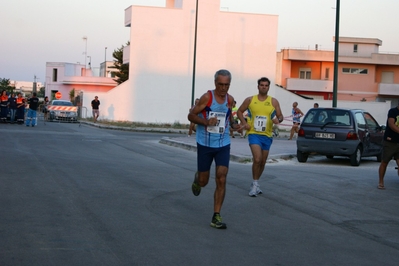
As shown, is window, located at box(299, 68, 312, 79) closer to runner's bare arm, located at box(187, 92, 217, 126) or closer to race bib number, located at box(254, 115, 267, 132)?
race bib number, located at box(254, 115, 267, 132)

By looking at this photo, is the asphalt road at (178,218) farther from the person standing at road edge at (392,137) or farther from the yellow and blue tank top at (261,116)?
the yellow and blue tank top at (261,116)

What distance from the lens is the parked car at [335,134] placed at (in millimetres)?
16703

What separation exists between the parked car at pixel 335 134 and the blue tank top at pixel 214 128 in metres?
9.65

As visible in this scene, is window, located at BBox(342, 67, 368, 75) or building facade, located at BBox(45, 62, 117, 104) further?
building facade, located at BBox(45, 62, 117, 104)

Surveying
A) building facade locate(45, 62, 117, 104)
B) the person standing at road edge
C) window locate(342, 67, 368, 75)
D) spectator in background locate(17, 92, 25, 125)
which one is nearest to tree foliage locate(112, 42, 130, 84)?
building facade locate(45, 62, 117, 104)

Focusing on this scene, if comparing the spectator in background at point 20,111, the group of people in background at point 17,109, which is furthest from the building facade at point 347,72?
the group of people in background at point 17,109

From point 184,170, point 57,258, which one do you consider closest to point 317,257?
point 57,258

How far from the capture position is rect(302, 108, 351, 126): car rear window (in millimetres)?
16938

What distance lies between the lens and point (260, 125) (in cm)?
1039

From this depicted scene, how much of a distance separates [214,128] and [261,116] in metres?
3.00

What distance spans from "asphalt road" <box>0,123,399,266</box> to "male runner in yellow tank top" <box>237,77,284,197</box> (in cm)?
49

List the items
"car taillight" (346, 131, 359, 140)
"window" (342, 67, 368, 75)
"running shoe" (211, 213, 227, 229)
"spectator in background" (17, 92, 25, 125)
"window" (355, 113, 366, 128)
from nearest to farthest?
1. "running shoe" (211, 213, 227, 229)
2. "car taillight" (346, 131, 359, 140)
3. "window" (355, 113, 366, 128)
4. "spectator in background" (17, 92, 25, 125)
5. "window" (342, 67, 368, 75)

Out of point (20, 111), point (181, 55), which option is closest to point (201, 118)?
point (20, 111)

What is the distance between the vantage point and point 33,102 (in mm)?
32625
